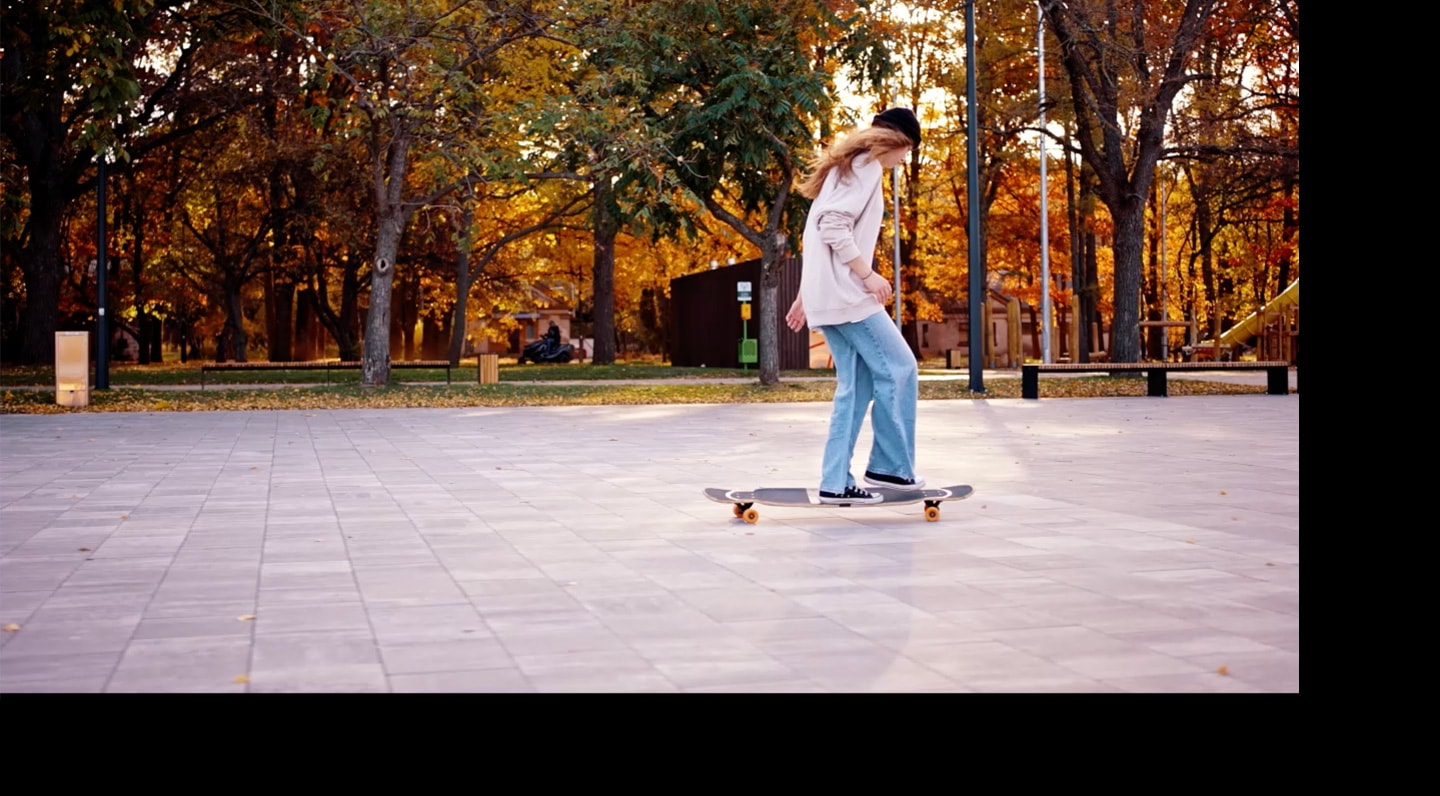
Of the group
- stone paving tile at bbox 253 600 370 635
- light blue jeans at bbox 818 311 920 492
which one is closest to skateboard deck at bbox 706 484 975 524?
light blue jeans at bbox 818 311 920 492

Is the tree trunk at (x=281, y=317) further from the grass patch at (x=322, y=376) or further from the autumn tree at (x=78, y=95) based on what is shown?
the grass patch at (x=322, y=376)

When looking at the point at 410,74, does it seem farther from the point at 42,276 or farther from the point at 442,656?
the point at 442,656

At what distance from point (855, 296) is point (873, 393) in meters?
0.63

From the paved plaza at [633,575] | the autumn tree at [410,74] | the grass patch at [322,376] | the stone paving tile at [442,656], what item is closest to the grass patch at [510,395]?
the autumn tree at [410,74]

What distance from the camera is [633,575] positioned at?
6.48 metres

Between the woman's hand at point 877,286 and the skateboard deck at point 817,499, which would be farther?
the skateboard deck at point 817,499

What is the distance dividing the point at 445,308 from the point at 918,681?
5344cm

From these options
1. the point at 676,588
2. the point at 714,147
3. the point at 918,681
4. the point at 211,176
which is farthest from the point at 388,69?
the point at 918,681

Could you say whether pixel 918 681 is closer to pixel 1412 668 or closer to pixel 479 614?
pixel 1412 668

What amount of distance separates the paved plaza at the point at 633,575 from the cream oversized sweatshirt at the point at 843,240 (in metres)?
1.18

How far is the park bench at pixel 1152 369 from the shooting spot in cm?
2370

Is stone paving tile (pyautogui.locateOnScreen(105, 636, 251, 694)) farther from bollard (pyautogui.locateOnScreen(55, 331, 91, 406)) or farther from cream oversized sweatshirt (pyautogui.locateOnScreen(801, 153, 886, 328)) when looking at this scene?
bollard (pyautogui.locateOnScreen(55, 331, 91, 406))

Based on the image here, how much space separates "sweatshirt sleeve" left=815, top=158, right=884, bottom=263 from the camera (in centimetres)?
800

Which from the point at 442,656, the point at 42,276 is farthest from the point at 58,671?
the point at 42,276
